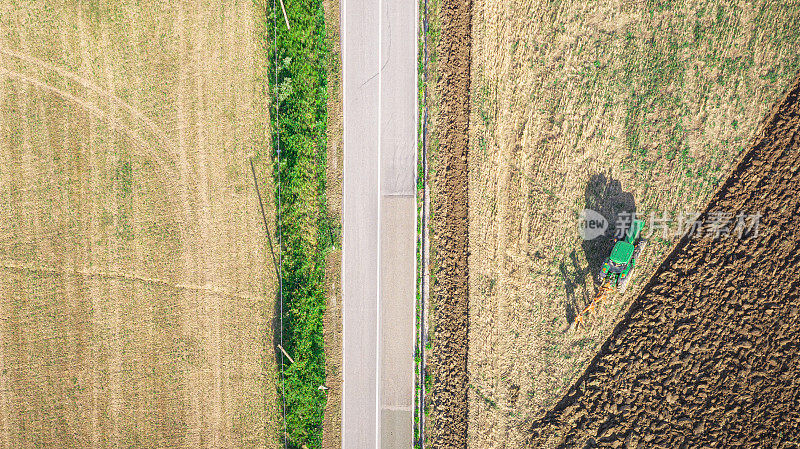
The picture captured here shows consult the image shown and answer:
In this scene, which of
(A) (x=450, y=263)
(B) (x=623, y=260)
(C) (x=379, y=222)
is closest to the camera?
(B) (x=623, y=260)

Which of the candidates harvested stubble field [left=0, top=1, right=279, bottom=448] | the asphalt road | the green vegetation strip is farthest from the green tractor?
harvested stubble field [left=0, top=1, right=279, bottom=448]

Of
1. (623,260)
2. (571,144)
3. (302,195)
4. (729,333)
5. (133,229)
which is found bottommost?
(729,333)

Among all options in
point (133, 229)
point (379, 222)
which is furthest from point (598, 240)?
point (133, 229)

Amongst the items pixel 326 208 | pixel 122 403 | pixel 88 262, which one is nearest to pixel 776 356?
pixel 326 208

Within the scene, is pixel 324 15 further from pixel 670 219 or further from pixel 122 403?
pixel 122 403

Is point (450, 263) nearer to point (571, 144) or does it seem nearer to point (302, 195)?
point (302, 195)

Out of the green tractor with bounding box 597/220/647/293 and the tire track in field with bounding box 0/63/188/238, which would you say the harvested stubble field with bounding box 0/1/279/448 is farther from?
the green tractor with bounding box 597/220/647/293

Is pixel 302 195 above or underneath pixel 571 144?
underneath
